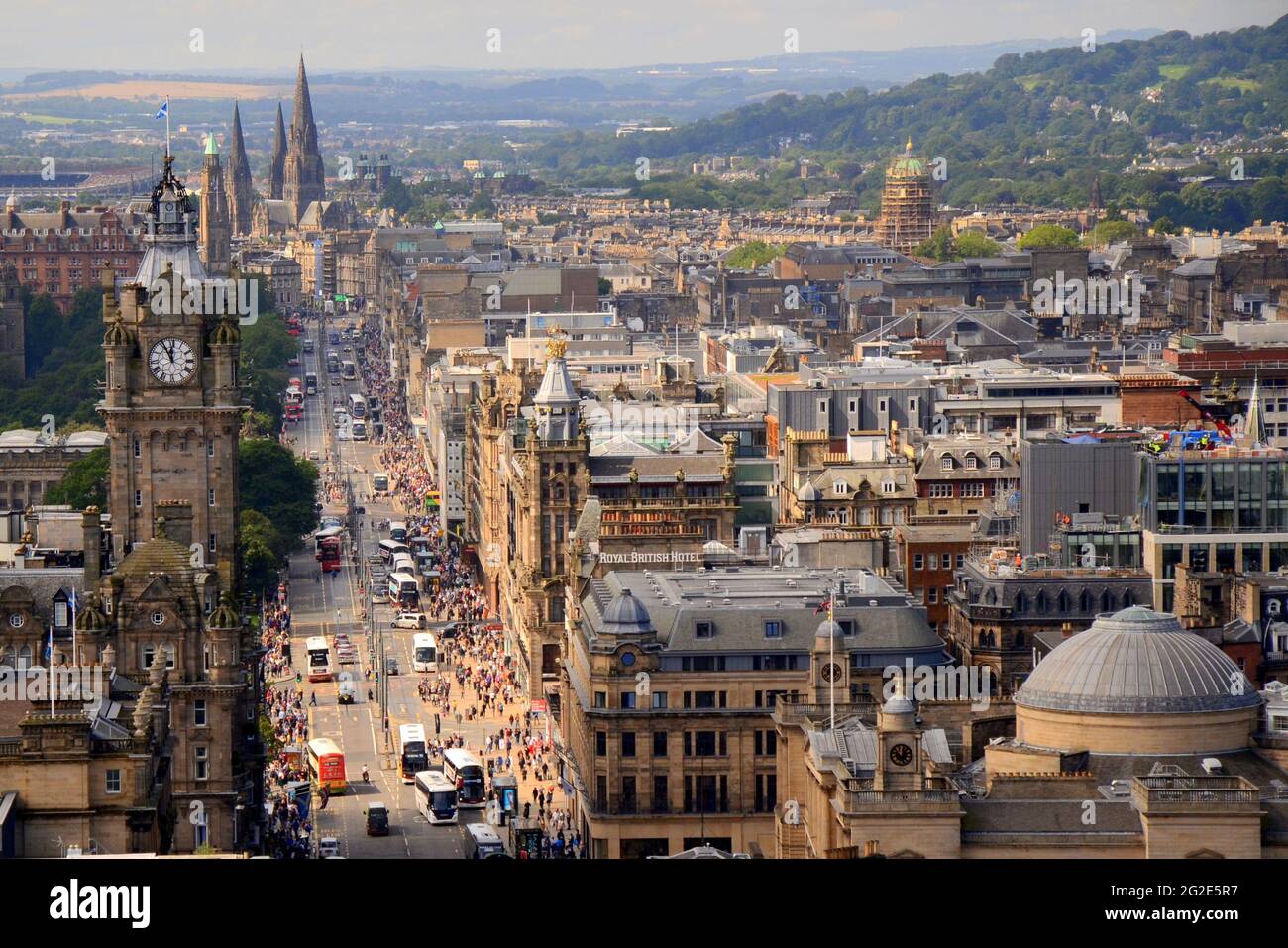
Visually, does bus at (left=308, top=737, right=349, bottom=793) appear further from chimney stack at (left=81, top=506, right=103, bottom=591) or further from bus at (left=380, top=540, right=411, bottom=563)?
bus at (left=380, top=540, right=411, bottom=563)

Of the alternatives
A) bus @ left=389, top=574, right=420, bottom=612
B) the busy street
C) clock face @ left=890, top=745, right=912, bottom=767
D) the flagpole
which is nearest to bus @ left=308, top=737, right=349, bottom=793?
the busy street

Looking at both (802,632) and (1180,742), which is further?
(802,632)

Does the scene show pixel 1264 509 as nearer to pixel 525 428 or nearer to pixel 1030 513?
pixel 1030 513

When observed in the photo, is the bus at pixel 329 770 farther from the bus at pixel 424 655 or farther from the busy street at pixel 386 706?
the bus at pixel 424 655

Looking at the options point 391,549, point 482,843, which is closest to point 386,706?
point 482,843

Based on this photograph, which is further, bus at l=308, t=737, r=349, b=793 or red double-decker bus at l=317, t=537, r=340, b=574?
red double-decker bus at l=317, t=537, r=340, b=574
